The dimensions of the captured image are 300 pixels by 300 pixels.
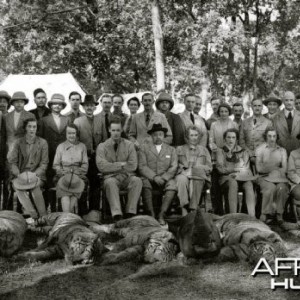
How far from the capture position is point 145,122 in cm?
721

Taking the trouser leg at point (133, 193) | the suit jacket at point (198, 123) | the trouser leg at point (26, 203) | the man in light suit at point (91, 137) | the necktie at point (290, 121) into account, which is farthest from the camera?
the suit jacket at point (198, 123)

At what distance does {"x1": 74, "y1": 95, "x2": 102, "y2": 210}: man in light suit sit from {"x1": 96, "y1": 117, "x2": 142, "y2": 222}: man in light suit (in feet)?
1.20

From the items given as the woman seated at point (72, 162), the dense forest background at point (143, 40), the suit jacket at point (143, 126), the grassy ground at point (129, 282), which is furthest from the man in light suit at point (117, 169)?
the dense forest background at point (143, 40)

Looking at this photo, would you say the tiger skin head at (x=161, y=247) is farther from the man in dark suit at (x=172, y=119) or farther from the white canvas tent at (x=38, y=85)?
the white canvas tent at (x=38, y=85)

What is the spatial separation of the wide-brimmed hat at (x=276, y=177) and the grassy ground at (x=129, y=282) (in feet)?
7.59

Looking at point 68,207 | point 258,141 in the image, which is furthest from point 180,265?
point 258,141

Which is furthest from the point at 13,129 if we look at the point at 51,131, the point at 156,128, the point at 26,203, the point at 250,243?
the point at 250,243

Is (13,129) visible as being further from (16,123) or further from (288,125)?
(288,125)

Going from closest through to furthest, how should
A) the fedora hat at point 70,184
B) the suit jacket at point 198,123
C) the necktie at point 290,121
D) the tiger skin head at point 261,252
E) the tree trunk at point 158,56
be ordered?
the tiger skin head at point 261,252 < the fedora hat at point 70,184 < the necktie at point 290,121 < the suit jacket at point 198,123 < the tree trunk at point 158,56

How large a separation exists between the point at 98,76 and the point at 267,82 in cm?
1111

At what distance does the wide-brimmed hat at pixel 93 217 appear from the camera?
6.21 metres

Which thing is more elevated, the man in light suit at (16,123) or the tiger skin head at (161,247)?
the man in light suit at (16,123)

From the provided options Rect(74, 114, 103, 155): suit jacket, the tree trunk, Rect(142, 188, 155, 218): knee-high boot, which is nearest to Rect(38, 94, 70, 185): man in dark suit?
Rect(74, 114, 103, 155): suit jacket

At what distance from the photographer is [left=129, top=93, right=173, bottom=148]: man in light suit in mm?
7098
